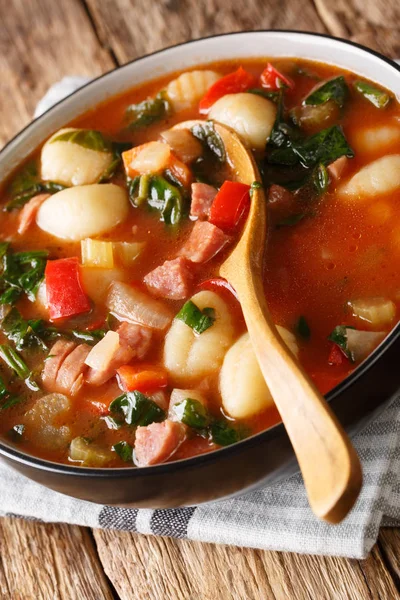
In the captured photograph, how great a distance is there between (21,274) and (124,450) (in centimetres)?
101

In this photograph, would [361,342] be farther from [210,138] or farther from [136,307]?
[210,138]

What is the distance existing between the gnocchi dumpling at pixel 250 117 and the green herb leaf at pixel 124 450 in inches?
54.6

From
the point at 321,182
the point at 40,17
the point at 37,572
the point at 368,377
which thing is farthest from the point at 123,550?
the point at 40,17

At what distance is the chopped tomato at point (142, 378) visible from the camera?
266cm

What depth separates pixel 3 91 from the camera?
4738 millimetres

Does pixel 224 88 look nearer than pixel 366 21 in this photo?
Yes

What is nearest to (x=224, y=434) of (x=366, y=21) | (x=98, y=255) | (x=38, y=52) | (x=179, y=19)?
(x=98, y=255)

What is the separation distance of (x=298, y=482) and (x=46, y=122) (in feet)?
6.82

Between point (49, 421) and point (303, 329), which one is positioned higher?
point (49, 421)

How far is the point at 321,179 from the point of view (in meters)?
3.06

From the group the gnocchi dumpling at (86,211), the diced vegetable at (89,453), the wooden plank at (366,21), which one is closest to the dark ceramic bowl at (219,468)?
the diced vegetable at (89,453)

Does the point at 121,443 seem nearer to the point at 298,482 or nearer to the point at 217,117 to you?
the point at 298,482

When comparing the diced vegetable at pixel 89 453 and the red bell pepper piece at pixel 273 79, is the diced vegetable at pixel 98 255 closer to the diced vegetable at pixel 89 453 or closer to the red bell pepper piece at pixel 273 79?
the diced vegetable at pixel 89 453

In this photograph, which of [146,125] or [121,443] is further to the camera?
[146,125]
